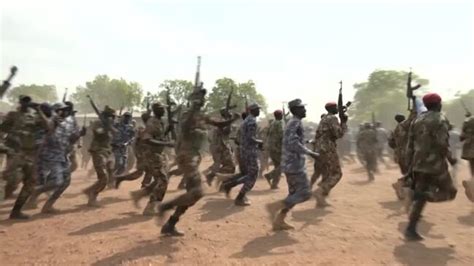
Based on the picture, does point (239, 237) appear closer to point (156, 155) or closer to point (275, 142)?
point (156, 155)

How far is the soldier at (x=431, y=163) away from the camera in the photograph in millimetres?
6527

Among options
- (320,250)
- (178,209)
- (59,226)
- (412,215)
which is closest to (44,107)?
(59,226)

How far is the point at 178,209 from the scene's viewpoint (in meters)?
6.86

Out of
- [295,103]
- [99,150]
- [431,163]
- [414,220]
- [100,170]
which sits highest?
[295,103]

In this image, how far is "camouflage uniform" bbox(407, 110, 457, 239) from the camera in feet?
21.4

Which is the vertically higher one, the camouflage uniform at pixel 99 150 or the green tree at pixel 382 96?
the green tree at pixel 382 96

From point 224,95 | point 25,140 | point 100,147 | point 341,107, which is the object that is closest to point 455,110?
point 224,95

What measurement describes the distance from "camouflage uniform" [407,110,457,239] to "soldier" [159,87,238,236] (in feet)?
9.89

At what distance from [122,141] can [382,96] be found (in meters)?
61.2

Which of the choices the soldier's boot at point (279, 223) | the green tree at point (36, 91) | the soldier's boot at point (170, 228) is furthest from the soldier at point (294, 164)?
the green tree at point (36, 91)

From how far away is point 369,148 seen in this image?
15.5 meters

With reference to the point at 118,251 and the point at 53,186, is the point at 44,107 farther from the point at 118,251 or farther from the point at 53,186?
the point at 118,251

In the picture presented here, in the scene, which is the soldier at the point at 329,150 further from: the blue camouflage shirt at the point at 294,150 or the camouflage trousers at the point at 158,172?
the camouflage trousers at the point at 158,172

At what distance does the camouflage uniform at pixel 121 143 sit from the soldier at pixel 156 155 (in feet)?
13.3
